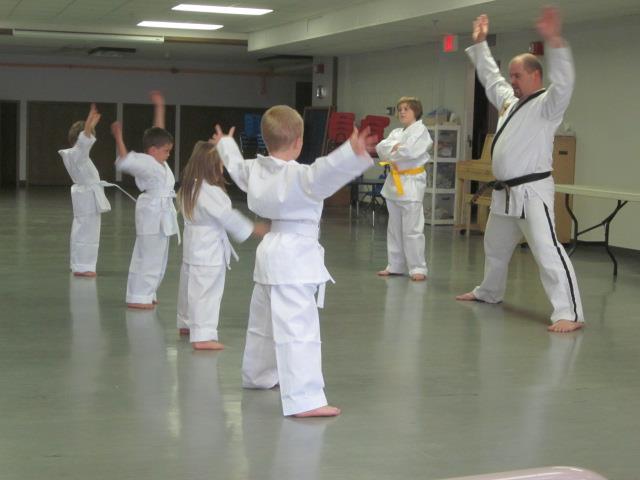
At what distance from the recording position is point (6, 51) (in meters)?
19.3

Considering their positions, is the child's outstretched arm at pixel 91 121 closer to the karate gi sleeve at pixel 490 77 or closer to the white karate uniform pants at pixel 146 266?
the white karate uniform pants at pixel 146 266

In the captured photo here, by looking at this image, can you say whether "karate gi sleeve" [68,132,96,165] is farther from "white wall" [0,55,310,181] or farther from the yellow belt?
"white wall" [0,55,310,181]

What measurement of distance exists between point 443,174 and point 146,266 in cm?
741

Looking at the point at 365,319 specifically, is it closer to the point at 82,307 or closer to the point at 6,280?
the point at 82,307

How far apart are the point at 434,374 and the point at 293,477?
1608 mm

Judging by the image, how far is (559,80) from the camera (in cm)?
559

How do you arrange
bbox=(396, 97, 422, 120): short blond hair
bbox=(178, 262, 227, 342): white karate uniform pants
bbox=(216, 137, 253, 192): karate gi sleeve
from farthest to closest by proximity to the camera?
bbox=(396, 97, 422, 120): short blond hair
bbox=(178, 262, 227, 342): white karate uniform pants
bbox=(216, 137, 253, 192): karate gi sleeve

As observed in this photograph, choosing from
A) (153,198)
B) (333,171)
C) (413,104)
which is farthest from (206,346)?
(413,104)

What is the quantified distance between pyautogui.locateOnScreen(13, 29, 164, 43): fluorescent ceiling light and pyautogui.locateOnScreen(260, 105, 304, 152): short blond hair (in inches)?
473

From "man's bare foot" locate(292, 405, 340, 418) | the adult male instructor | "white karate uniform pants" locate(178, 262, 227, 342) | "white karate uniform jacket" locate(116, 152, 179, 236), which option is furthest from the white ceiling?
"man's bare foot" locate(292, 405, 340, 418)

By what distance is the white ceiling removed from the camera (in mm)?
10250

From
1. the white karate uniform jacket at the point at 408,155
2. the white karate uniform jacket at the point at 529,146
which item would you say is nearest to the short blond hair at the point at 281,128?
the white karate uniform jacket at the point at 529,146

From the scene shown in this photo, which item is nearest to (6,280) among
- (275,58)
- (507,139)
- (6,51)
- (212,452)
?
(507,139)

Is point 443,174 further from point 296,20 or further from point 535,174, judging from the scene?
point 535,174
